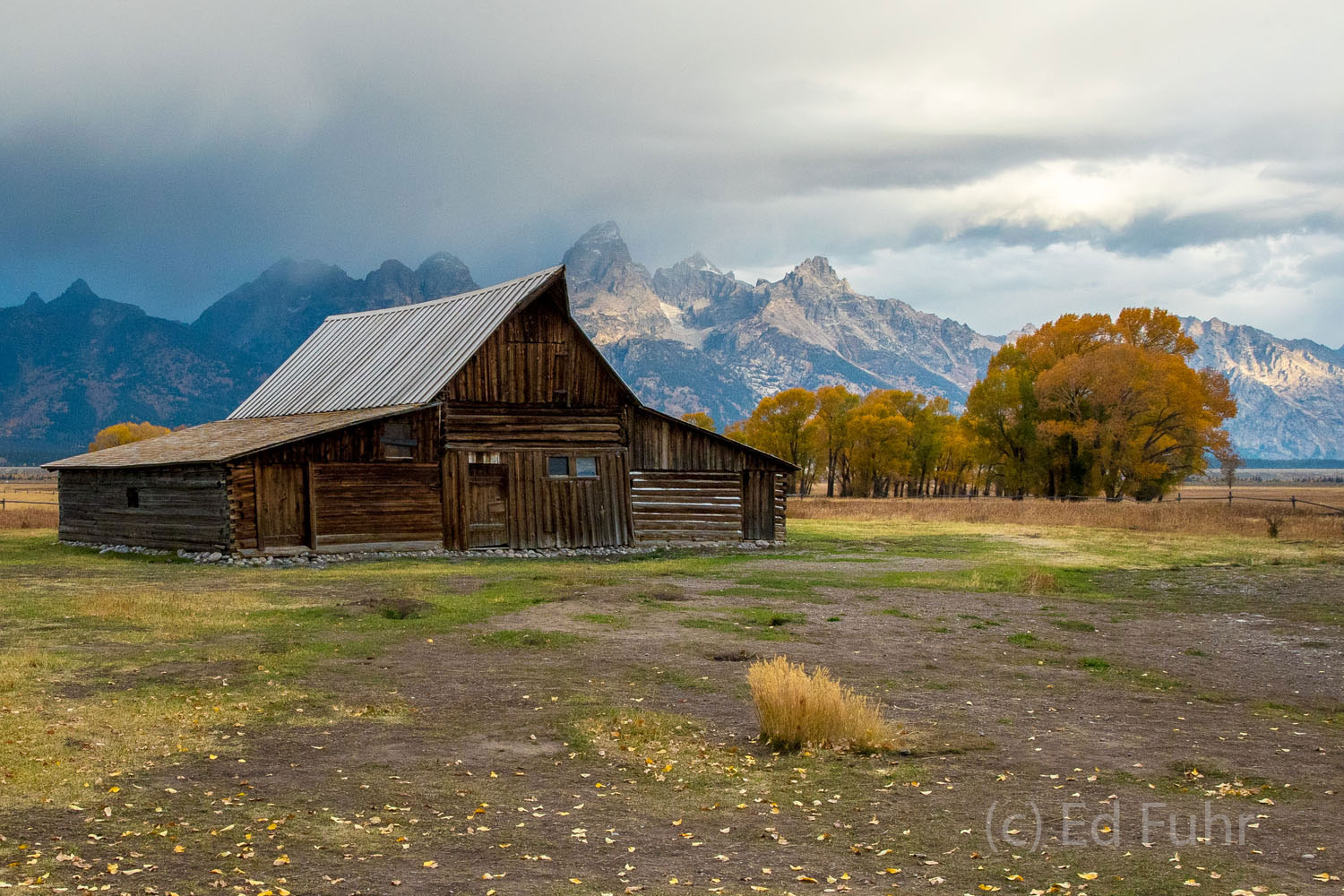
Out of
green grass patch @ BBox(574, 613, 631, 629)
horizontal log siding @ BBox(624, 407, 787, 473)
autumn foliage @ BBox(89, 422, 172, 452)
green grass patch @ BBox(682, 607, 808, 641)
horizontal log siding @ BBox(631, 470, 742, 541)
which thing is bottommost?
green grass patch @ BBox(682, 607, 808, 641)

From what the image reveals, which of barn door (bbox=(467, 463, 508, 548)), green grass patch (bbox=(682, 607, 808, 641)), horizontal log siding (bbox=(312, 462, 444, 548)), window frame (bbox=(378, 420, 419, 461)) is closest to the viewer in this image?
green grass patch (bbox=(682, 607, 808, 641))

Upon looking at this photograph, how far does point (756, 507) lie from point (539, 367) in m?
9.29

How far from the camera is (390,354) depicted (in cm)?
3844

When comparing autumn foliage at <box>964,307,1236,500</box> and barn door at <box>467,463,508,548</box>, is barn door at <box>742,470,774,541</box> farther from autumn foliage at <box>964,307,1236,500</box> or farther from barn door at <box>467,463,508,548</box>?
autumn foliage at <box>964,307,1236,500</box>

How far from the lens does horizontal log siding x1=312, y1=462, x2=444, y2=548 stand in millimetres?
30562

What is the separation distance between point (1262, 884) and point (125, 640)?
1396 centimetres

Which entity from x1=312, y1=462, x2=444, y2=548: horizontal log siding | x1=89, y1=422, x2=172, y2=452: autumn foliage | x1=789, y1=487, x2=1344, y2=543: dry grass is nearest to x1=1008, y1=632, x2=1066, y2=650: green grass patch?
x1=312, y1=462, x2=444, y2=548: horizontal log siding

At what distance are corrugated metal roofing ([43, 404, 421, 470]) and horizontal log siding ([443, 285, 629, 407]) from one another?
242 centimetres

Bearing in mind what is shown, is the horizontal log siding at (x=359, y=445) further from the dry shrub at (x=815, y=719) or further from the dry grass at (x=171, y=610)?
the dry shrub at (x=815, y=719)

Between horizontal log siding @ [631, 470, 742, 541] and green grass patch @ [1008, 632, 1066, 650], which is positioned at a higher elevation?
horizontal log siding @ [631, 470, 742, 541]

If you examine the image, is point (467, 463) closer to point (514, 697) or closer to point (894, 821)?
point (514, 697)

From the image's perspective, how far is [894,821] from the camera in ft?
27.2

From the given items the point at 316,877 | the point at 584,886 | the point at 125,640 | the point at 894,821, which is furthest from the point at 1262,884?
the point at 125,640

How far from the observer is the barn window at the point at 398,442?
104ft
